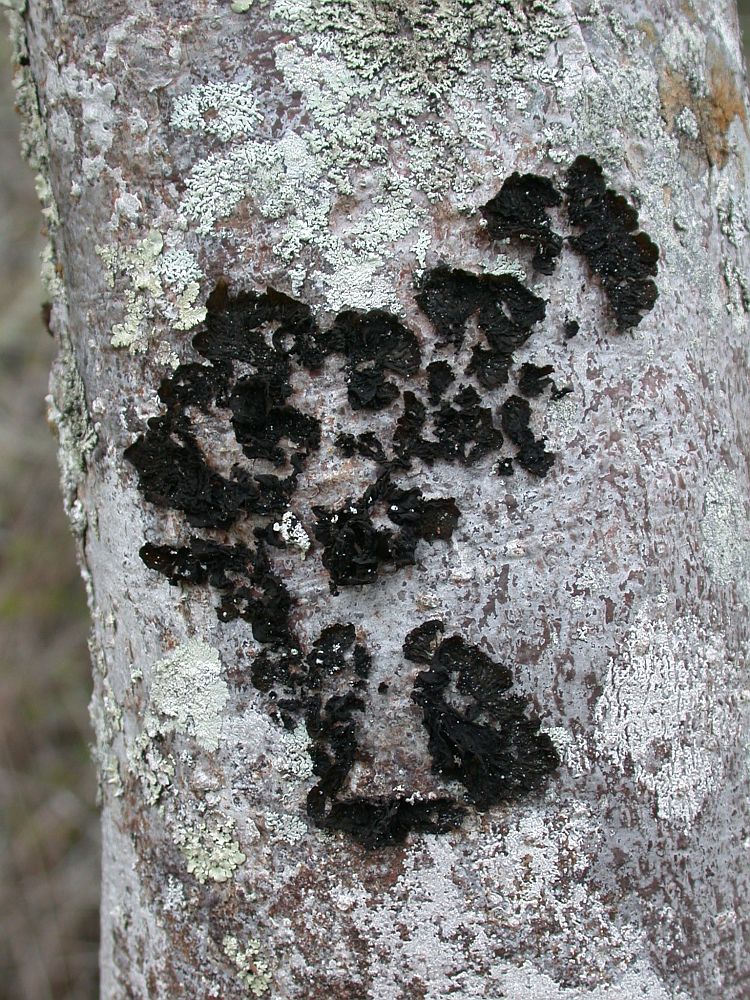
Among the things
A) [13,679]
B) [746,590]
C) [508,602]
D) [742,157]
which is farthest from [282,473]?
[13,679]

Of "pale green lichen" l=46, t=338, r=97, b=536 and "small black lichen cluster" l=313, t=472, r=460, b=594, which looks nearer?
"small black lichen cluster" l=313, t=472, r=460, b=594

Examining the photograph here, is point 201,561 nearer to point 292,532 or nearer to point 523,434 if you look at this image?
point 292,532

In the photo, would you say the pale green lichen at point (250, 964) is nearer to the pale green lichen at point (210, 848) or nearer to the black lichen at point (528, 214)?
the pale green lichen at point (210, 848)

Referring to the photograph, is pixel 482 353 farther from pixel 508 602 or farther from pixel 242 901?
pixel 242 901

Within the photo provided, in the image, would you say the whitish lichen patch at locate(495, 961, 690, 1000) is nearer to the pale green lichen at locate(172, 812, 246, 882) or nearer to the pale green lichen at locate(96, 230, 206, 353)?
the pale green lichen at locate(172, 812, 246, 882)

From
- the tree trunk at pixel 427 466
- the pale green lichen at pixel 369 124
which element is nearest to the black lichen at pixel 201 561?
the tree trunk at pixel 427 466

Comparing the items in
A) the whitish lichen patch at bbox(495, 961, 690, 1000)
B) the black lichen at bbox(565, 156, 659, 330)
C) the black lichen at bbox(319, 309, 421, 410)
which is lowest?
the whitish lichen patch at bbox(495, 961, 690, 1000)

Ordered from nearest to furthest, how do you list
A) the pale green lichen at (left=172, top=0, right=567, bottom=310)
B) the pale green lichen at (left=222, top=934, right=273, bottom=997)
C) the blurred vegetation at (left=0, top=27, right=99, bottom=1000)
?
the pale green lichen at (left=172, top=0, right=567, bottom=310) < the pale green lichen at (left=222, top=934, right=273, bottom=997) < the blurred vegetation at (left=0, top=27, right=99, bottom=1000)

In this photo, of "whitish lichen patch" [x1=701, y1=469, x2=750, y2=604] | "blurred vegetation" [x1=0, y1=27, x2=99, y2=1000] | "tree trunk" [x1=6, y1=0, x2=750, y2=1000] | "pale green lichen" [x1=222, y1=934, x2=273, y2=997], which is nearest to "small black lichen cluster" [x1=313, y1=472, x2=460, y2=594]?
"tree trunk" [x1=6, y1=0, x2=750, y2=1000]
